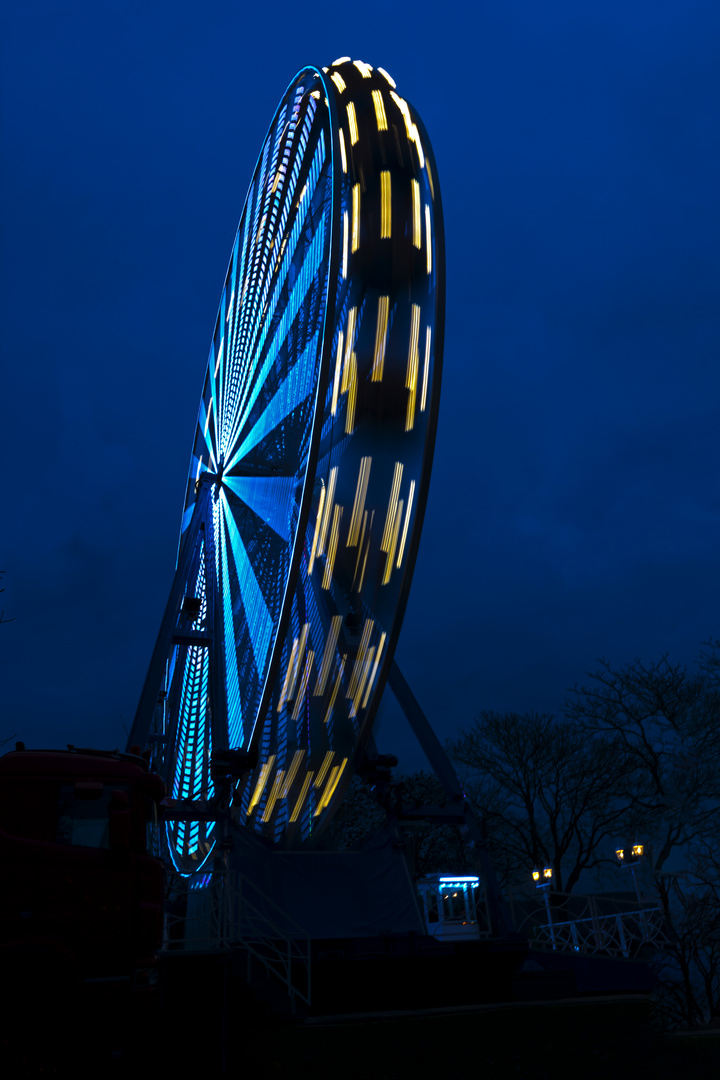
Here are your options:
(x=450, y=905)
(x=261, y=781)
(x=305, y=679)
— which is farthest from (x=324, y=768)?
(x=450, y=905)

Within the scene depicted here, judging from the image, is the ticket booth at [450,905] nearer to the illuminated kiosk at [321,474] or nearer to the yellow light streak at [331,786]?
the illuminated kiosk at [321,474]

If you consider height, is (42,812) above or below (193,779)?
below

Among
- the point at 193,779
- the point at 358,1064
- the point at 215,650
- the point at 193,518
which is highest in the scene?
the point at 193,518

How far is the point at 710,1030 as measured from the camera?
7.25 metres

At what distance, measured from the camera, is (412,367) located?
13.7 metres

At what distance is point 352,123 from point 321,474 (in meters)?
5.72

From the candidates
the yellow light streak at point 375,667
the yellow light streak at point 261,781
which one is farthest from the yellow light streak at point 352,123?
the yellow light streak at point 261,781

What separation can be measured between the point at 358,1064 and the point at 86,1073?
2.22 m

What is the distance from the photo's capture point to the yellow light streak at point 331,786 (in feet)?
50.5

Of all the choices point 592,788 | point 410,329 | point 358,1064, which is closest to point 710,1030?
point 358,1064

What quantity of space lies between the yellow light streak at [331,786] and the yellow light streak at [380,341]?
7.10m

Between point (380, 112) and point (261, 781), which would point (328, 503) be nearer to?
point (261, 781)

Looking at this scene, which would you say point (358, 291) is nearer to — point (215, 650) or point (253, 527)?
point (253, 527)

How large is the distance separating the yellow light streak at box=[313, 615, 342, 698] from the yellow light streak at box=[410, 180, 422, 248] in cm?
646
